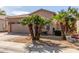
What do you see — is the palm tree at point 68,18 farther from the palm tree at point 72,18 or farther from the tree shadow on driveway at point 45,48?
the tree shadow on driveway at point 45,48

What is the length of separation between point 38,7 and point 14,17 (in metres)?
0.55

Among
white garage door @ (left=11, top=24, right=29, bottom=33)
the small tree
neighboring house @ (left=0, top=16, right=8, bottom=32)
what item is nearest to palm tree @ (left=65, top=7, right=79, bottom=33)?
the small tree

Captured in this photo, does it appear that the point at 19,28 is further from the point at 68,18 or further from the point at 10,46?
the point at 68,18

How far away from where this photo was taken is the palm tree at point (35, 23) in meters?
7.84

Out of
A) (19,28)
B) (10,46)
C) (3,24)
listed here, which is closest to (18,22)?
(19,28)

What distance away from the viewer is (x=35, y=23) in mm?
7973

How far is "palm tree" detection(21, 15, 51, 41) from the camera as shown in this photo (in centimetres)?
784

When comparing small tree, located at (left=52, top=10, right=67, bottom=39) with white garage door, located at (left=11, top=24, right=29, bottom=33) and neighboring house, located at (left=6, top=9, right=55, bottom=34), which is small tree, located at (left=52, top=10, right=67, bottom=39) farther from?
white garage door, located at (left=11, top=24, right=29, bottom=33)
